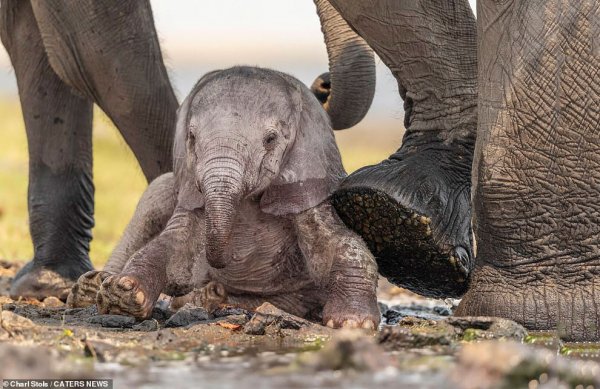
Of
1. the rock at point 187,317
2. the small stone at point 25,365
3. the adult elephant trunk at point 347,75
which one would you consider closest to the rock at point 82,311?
the rock at point 187,317

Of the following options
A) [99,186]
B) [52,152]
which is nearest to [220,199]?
[52,152]

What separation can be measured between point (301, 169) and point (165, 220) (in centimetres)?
76

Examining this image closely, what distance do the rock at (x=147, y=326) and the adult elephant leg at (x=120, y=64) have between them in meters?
2.18

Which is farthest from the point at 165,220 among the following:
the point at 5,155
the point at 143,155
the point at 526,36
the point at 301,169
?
the point at 5,155

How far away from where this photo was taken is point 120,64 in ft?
23.4

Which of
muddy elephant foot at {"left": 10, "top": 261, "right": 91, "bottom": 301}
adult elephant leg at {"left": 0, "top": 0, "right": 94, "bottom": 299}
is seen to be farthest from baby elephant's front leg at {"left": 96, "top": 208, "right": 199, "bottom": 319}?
adult elephant leg at {"left": 0, "top": 0, "right": 94, "bottom": 299}

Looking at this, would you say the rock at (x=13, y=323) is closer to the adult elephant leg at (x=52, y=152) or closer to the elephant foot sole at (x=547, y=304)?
the elephant foot sole at (x=547, y=304)

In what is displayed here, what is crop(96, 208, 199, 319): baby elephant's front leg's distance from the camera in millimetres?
5254

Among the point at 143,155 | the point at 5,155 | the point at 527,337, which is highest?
the point at 5,155

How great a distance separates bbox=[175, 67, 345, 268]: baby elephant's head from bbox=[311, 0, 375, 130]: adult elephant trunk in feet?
3.41

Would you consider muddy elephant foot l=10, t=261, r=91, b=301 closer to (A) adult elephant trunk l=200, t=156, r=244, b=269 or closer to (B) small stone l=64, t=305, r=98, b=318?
(B) small stone l=64, t=305, r=98, b=318

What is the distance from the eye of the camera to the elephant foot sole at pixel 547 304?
497 cm

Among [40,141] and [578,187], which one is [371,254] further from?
[40,141]

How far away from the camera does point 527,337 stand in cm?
480
